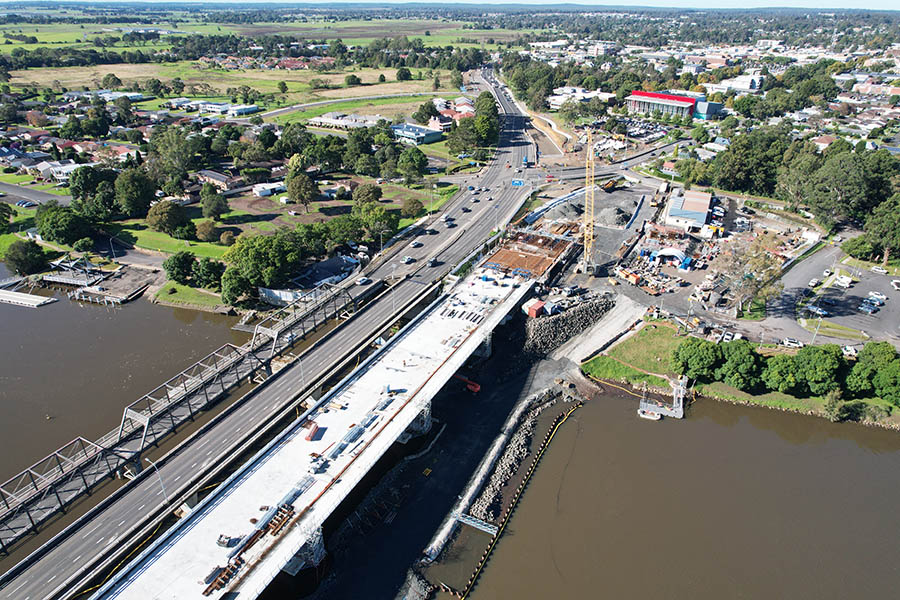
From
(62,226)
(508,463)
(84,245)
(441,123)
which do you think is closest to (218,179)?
(62,226)

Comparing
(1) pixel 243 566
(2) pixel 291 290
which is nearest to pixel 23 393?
(2) pixel 291 290

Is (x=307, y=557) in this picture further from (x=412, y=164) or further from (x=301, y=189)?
(x=412, y=164)

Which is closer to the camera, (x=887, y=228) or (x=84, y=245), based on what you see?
(x=887, y=228)

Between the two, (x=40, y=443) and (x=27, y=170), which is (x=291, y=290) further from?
(x=27, y=170)

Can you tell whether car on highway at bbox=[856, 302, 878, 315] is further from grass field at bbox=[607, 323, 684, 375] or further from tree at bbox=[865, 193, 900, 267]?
grass field at bbox=[607, 323, 684, 375]

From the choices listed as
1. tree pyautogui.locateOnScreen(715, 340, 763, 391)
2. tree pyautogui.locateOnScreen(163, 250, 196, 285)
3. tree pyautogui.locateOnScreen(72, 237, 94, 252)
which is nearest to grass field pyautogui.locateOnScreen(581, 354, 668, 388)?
tree pyautogui.locateOnScreen(715, 340, 763, 391)

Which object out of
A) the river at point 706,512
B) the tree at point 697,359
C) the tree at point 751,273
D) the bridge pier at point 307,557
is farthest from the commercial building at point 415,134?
the bridge pier at point 307,557
